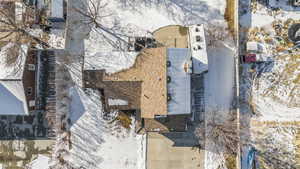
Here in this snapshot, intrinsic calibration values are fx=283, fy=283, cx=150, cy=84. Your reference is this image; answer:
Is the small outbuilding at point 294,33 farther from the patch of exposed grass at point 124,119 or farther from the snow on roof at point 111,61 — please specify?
the patch of exposed grass at point 124,119

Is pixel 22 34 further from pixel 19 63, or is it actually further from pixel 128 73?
pixel 128 73

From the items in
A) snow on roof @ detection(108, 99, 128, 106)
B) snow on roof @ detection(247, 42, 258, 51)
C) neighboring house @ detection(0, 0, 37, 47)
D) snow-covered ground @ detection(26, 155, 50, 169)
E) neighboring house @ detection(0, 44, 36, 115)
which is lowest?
snow-covered ground @ detection(26, 155, 50, 169)

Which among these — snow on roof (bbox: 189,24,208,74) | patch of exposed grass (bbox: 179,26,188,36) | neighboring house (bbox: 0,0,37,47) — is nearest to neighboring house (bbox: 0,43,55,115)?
neighboring house (bbox: 0,0,37,47)

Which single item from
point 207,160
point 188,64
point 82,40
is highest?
point 82,40

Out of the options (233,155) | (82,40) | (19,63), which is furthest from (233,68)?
(19,63)

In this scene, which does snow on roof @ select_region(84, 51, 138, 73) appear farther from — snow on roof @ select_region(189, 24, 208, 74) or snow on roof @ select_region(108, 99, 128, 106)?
snow on roof @ select_region(189, 24, 208, 74)

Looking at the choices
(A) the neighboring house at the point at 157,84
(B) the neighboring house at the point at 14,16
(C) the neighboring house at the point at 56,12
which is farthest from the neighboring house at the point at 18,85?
(A) the neighboring house at the point at 157,84
